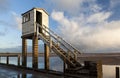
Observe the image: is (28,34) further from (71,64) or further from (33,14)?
(71,64)

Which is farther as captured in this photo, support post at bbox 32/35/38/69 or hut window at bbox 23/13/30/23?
hut window at bbox 23/13/30/23

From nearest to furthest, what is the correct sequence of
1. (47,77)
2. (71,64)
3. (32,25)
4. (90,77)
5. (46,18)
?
(90,77)
(47,77)
(71,64)
(32,25)
(46,18)

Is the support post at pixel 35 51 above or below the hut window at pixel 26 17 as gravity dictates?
below

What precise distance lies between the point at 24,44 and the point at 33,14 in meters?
4.60

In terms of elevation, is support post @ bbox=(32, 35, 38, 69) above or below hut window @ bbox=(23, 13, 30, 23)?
below

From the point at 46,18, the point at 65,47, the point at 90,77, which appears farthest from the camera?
the point at 46,18

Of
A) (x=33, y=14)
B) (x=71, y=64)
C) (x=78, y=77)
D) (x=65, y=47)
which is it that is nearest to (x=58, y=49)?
(x=65, y=47)

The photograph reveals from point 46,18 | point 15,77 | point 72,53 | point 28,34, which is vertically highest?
point 46,18

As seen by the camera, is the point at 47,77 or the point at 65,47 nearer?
the point at 47,77

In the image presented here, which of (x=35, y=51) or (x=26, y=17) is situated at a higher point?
(x=26, y=17)

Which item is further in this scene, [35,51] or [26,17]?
[26,17]

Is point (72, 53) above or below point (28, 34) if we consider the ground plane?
below

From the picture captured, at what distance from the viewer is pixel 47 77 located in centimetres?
2005

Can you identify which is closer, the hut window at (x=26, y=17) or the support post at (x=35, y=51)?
the support post at (x=35, y=51)
